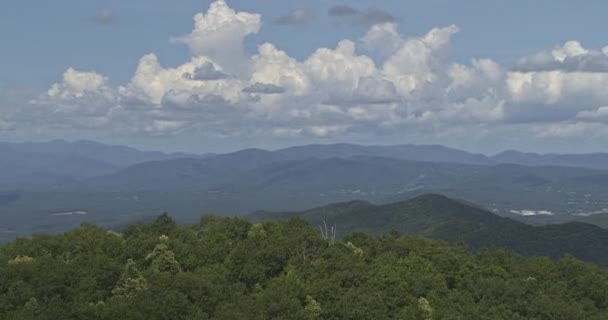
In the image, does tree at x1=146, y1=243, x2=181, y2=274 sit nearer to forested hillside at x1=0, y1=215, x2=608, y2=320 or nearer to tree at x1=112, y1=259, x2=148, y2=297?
forested hillside at x1=0, y1=215, x2=608, y2=320

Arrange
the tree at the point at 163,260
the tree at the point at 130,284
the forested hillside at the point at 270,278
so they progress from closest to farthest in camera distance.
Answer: the forested hillside at the point at 270,278 → the tree at the point at 130,284 → the tree at the point at 163,260

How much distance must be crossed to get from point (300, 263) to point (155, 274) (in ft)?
56.6

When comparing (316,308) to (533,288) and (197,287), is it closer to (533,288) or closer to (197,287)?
(197,287)

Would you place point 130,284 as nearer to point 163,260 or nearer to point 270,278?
point 163,260

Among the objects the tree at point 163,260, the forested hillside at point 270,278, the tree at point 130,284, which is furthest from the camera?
the tree at point 163,260

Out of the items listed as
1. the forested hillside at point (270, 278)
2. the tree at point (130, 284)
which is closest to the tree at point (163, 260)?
the forested hillside at point (270, 278)

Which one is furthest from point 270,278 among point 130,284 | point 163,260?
point 130,284

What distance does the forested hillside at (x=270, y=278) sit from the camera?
5838cm

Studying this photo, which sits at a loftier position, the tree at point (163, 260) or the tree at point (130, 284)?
the tree at point (163, 260)

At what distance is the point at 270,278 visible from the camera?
72.6 m

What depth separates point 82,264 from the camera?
66312 millimetres

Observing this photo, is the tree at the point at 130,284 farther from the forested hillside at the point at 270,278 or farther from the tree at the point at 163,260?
the tree at the point at 163,260

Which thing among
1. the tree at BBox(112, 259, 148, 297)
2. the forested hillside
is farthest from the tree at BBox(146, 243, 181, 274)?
the tree at BBox(112, 259, 148, 297)

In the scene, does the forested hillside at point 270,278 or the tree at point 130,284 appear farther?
the tree at point 130,284
